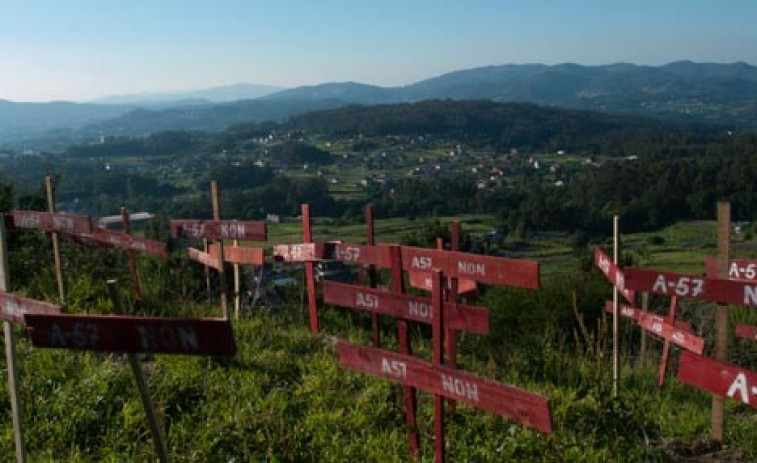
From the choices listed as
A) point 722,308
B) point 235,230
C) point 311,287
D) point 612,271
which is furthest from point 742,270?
point 235,230

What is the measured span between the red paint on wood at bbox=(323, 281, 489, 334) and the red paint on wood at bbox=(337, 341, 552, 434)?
0.35m

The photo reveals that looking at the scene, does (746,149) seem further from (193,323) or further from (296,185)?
(193,323)

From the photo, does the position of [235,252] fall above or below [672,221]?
above

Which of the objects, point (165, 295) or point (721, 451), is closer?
point (721, 451)

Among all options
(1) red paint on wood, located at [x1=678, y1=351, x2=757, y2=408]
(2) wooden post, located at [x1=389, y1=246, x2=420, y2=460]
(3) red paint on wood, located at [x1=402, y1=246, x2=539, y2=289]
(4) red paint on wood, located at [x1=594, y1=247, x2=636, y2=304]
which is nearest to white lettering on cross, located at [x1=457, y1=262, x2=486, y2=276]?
(3) red paint on wood, located at [x1=402, y1=246, x2=539, y2=289]

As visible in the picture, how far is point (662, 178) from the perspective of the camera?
61000 mm

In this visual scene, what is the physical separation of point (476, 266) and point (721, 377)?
1.31m

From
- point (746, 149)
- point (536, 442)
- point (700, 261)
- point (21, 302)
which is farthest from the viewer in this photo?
point (746, 149)

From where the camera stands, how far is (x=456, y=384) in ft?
10.2

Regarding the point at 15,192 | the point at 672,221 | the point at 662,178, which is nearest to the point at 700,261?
the point at 672,221

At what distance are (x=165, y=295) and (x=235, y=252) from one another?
1.56 metres

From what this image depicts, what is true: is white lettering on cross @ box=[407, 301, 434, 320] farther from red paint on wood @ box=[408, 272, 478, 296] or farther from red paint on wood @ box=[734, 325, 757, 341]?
red paint on wood @ box=[734, 325, 757, 341]

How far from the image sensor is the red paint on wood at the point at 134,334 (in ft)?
7.44

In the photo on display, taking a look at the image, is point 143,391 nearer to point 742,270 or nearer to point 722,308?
point 722,308
